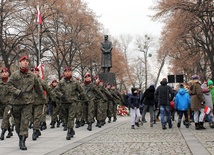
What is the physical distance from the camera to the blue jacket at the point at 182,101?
15.5 m

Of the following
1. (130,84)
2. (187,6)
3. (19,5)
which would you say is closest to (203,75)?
(187,6)

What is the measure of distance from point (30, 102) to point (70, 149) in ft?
4.78

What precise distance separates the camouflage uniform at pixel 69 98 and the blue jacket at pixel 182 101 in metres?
4.69

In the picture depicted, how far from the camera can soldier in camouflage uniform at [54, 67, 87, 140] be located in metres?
11.9

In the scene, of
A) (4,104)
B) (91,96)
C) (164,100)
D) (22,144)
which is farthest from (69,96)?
(164,100)

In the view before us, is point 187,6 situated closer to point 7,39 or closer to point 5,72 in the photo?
point 7,39

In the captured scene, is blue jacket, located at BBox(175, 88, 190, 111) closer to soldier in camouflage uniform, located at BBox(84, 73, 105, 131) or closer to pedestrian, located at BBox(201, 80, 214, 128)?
pedestrian, located at BBox(201, 80, 214, 128)

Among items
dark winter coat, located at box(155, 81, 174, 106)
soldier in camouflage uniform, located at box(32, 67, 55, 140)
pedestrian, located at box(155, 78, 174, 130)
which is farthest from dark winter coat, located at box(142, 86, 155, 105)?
soldier in camouflage uniform, located at box(32, 67, 55, 140)

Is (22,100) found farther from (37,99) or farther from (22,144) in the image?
(37,99)

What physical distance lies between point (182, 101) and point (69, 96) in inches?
206

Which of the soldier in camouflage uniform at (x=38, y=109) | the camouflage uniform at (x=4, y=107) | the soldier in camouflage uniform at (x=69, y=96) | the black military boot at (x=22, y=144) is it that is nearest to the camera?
the black military boot at (x=22, y=144)

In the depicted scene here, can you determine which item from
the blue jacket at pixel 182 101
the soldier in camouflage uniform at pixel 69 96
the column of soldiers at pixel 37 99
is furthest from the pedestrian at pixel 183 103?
the soldier in camouflage uniform at pixel 69 96

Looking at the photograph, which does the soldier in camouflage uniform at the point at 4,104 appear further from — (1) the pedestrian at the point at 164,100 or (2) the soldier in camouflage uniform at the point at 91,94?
(1) the pedestrian at the point at 164,100

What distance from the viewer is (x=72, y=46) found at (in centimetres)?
4644
